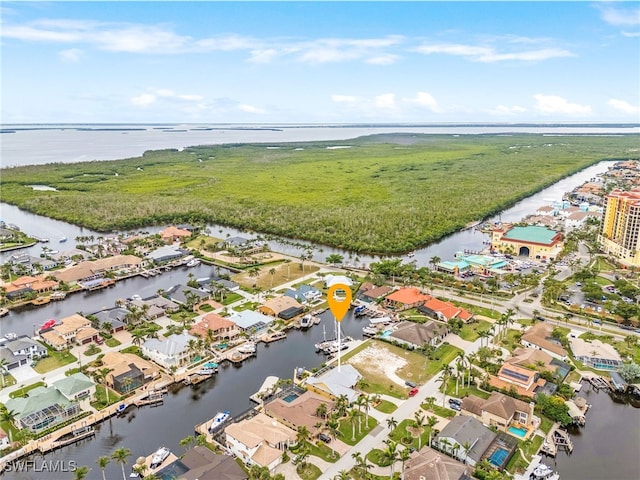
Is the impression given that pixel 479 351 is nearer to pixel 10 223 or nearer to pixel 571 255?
pixel 571 255

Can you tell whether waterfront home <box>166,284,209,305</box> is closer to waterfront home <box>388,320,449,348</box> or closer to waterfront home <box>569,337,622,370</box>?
waterfront home <box>388,320,449,348</box>

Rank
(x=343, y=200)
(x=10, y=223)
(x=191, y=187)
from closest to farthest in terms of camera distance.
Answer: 1. (x=10, y=223)
2. (x=343, y=200)
3. (x=191, y=187)

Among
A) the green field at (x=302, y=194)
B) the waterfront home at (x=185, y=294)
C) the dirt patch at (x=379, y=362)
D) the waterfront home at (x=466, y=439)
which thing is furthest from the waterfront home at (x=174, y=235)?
the waterfront home at (x=466, y=439)

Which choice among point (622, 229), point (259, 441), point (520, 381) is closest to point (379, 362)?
point (520, 381)

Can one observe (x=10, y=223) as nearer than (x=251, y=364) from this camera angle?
No

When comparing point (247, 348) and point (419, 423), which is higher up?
point (419, 423)

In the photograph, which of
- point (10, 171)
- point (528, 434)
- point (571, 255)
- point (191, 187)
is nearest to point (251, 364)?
point (528, 434)

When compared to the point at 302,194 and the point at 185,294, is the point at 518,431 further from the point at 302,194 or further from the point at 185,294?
the point at 302,194

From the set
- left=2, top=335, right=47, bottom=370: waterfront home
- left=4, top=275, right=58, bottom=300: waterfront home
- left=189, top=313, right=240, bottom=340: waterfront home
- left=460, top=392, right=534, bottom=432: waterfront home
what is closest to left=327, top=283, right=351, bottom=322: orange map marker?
left=189, top=313, right=240, bottom=340: waterfront home
